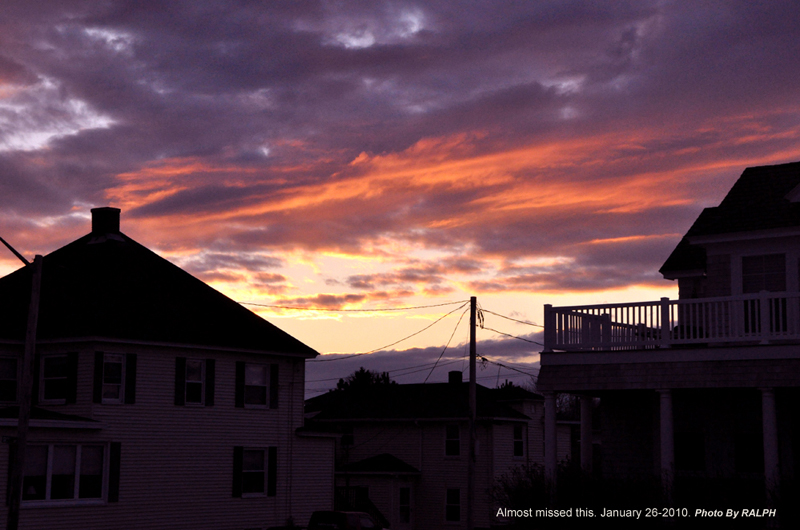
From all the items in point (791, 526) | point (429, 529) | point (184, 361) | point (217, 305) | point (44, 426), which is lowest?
point (429, 529)

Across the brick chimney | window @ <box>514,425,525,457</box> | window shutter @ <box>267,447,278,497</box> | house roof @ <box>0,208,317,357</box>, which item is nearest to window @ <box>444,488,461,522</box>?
window @ <box>514,425,525,457</box>

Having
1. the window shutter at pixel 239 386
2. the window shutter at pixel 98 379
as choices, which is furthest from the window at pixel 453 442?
the window shutter at pixel 98 379

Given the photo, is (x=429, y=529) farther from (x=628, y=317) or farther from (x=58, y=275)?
(x=628, y=317)

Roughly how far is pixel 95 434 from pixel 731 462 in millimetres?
20411

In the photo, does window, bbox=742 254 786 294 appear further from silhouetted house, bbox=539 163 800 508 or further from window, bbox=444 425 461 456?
window, bbox=444 425 461 456

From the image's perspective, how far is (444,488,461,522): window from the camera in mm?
53094

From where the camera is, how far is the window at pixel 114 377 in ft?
108

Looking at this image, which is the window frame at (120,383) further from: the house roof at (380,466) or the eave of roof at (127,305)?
the house roof at (380,466)

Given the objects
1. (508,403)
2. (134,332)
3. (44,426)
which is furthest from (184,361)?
(508,403)

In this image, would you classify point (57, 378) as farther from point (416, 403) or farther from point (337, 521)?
point (416, 403)

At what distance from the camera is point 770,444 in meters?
21.7

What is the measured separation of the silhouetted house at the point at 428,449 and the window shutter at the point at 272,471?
12322 mm

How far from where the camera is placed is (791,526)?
68.2ft

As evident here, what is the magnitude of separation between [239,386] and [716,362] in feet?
66.3
